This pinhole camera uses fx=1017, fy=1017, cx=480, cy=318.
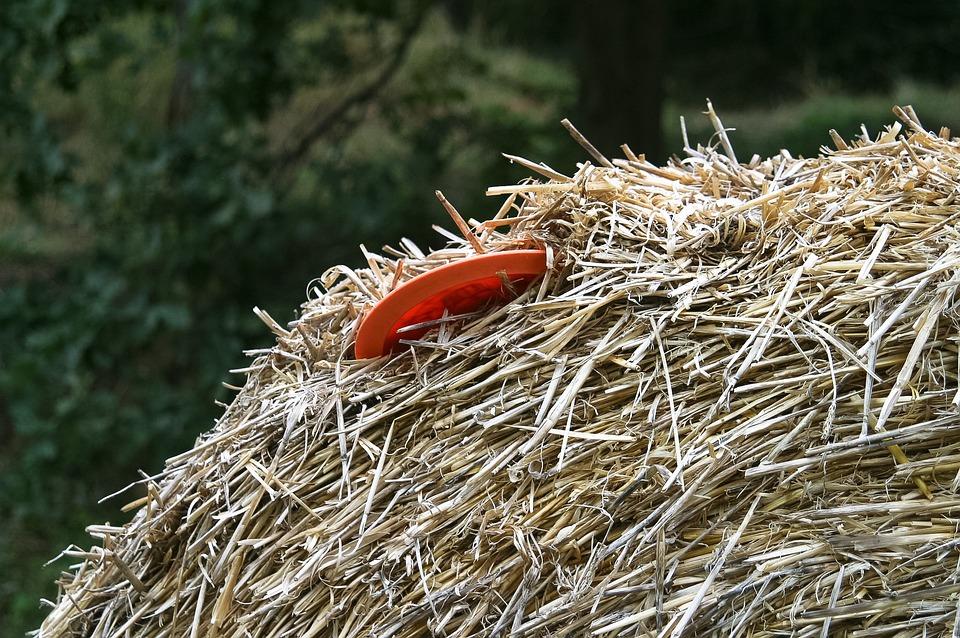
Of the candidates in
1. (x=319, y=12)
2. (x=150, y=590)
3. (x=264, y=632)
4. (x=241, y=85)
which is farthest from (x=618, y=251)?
(x=241, y=85)

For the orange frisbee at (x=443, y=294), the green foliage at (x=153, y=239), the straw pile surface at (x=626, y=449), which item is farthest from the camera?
the green foliage at (x=153, y=239)

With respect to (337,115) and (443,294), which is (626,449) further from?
(337,115)

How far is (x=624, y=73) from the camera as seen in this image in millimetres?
6133

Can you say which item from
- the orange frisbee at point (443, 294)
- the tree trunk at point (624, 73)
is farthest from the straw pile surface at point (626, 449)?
the tree trunk at point (624, 73)

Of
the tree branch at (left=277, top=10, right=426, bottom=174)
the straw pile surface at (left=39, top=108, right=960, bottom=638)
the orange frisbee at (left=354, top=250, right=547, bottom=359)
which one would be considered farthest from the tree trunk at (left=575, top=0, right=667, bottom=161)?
the orange frisbee at (left=354, top=250, right=547, bottom=359)

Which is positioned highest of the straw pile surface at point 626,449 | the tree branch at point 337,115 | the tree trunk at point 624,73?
the tree branch at point 337,115

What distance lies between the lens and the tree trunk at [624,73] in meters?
6.10

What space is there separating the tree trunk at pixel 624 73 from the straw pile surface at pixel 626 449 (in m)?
4.06

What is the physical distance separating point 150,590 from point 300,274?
384 cm

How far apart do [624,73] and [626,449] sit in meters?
4.78

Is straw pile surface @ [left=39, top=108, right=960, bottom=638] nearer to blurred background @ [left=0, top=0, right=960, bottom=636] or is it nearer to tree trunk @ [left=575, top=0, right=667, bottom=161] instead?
blurred background @ [left=0, top=0, right=960, bottom=636]

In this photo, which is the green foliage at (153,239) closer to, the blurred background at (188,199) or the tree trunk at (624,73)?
the blurred background at (188,199)

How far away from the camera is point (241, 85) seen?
4.93m

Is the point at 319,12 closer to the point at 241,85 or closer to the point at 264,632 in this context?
the point at 241,85
